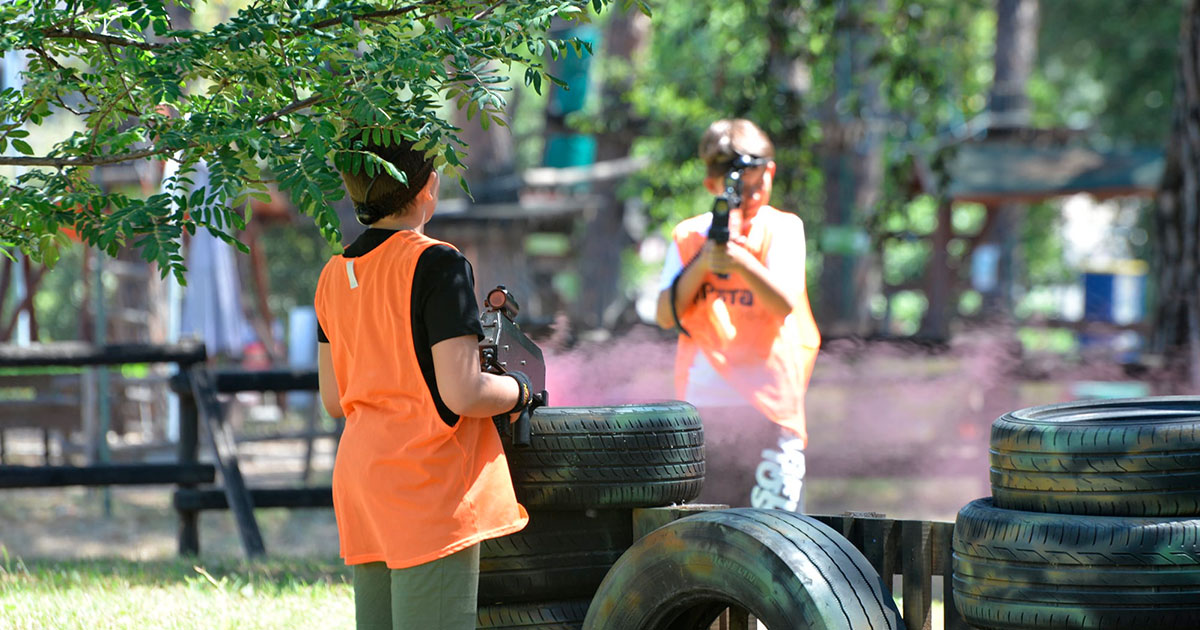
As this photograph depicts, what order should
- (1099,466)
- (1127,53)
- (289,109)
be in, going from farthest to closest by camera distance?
(1127,53)
(289,109)
(1099,466)

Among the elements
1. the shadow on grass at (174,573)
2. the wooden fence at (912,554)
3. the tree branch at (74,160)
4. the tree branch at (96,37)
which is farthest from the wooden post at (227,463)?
the wooden fence at (912,554)

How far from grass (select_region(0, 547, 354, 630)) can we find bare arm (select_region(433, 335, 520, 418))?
210 centimetres

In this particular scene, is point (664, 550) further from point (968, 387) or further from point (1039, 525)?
point (968, 387)

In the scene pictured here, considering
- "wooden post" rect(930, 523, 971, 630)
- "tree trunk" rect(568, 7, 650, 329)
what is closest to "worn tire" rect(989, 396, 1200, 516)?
"wooden post" rect(930, 523, 971, 630)

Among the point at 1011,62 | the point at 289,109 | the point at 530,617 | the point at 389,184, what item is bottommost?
the point at 530,617

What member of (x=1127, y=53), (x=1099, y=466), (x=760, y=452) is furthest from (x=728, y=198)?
(x=1127, y=53)

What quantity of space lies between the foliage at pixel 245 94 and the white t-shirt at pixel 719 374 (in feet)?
4.65

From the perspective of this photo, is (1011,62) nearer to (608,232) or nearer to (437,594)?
(608,232)

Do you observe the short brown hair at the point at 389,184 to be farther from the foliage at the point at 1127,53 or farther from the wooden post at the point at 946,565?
the foliage at the point at 1127,53

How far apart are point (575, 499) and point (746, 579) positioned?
0.76 meters

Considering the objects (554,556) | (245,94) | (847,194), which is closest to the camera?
(245,94)

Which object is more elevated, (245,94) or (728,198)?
(245,94)

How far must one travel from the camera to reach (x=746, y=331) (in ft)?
15.0

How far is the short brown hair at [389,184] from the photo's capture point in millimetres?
3016
